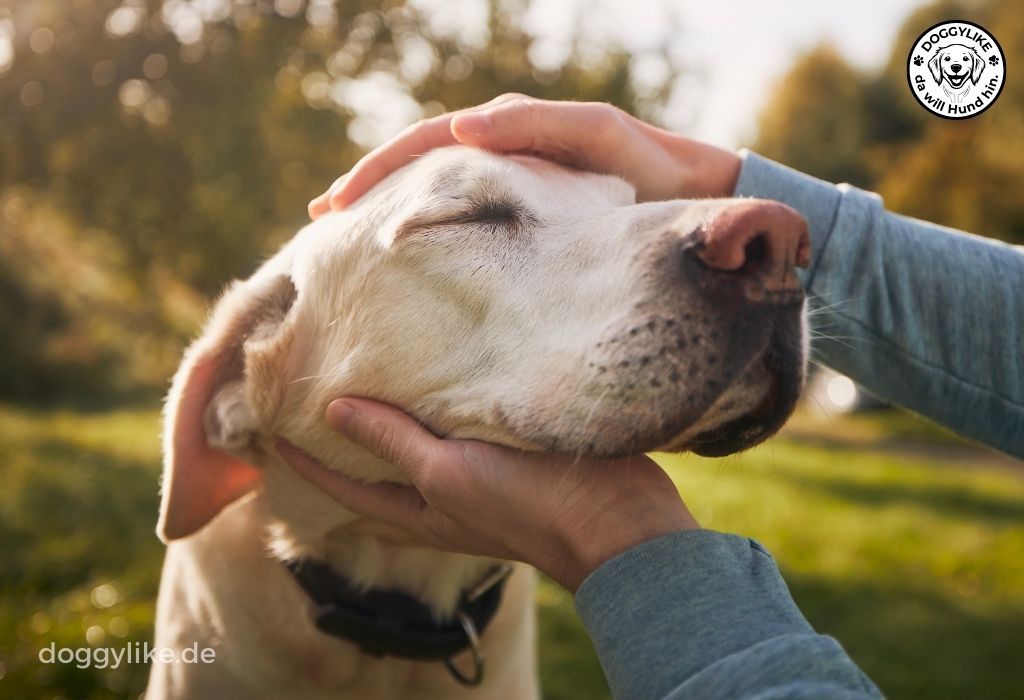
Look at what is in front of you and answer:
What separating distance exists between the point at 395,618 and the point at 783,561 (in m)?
4.70

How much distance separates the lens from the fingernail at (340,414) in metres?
2.12

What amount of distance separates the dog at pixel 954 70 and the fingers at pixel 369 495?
2678 mm

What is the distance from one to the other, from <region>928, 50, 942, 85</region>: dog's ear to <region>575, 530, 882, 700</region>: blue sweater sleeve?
8.20 feet

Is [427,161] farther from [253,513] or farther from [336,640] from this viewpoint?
[336,640]

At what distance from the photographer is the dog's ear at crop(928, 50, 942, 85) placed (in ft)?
10.9

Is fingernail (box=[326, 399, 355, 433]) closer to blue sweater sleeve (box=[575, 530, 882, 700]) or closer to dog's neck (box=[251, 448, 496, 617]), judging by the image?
dog's neck (box=[251, 448, 496, 617])

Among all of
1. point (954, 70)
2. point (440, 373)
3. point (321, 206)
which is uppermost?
point (954, 70)

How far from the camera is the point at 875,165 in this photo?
68.7ft

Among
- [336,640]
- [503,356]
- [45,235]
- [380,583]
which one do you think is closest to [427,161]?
[503,356]

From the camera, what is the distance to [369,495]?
2.22m

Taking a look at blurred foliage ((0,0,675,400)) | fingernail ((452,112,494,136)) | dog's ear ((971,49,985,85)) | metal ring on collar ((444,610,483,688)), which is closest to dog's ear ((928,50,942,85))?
dog's ear ((971,49,985,85))

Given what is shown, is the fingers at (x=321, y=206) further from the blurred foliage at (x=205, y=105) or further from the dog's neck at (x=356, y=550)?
the blurred foliage at (x=205, y=105)

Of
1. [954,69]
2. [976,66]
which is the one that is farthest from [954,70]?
[976,66]

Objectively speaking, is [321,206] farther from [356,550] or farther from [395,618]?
[395,618]
